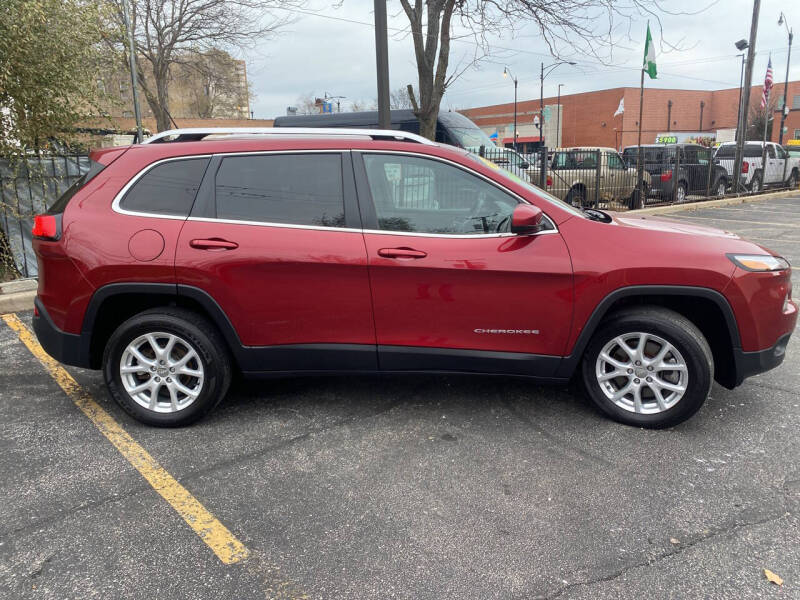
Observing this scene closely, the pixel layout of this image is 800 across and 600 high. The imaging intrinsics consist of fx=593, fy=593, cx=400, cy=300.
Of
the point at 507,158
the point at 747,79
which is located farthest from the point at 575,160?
the point at 747,79

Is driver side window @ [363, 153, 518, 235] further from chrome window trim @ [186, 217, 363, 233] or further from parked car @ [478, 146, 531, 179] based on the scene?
parked car @ [478, 146, 531, 179]

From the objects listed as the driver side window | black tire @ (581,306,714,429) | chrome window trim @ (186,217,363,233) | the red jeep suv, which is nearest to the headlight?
the red jeep suv

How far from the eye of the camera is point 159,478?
308cm

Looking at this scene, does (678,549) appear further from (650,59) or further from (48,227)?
(650,59)

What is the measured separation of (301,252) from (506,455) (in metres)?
1.62

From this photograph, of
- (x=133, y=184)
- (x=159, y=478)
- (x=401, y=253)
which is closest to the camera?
(x=159, y=478)

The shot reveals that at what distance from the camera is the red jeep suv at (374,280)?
3.38 meters

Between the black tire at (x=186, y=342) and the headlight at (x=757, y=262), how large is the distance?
3.05 m

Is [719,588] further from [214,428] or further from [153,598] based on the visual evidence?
[214,428]

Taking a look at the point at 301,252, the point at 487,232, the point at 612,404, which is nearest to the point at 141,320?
the point at 301,252

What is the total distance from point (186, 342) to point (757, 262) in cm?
337

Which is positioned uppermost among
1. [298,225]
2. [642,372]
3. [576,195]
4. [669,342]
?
[298,225]

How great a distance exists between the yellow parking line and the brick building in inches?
2404

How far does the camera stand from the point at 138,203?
3557mm
